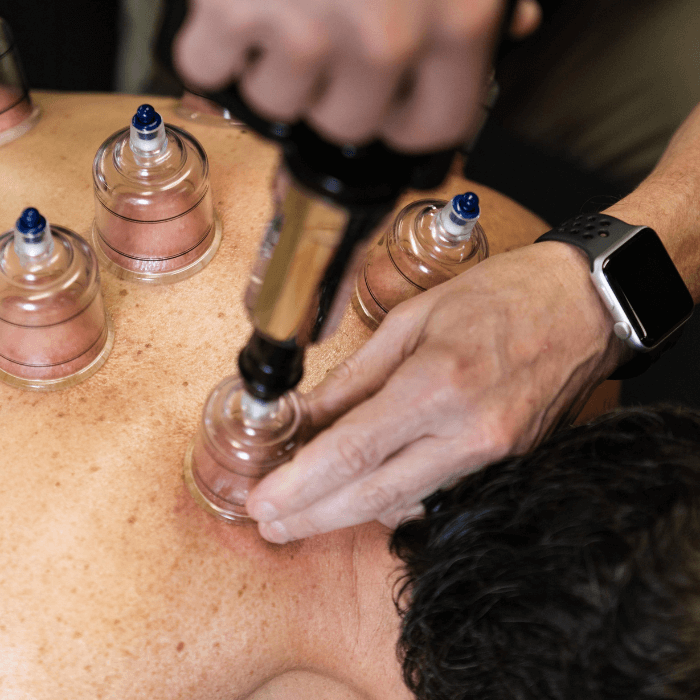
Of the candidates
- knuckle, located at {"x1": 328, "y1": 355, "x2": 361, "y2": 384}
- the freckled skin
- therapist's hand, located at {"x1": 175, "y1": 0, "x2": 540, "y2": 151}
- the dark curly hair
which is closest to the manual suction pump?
the freckled skin

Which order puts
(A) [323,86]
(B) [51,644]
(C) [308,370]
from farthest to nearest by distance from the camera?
1. (C) [308,370]
2. (B) [51,644]
3. (A) [323,86]

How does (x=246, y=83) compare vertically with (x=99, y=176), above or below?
above

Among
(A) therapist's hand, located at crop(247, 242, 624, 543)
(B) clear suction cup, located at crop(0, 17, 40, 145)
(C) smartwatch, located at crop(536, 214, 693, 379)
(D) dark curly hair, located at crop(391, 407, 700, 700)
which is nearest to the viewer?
(D) dark curly hair, located at crop(391, 407, 700, 700)

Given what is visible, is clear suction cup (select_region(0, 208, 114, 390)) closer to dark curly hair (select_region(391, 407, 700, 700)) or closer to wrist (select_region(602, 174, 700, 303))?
dark curly hair (select_region(391, 407, 700, 700))

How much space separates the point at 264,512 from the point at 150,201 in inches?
19.3

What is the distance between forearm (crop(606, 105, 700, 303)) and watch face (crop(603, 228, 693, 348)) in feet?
0.34

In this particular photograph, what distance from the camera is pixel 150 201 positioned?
3.22 feet

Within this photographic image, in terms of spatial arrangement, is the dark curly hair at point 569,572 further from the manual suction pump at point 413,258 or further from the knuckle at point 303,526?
the manual suction pump at point 413,258

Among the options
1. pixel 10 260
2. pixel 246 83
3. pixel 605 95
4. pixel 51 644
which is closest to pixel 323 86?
pixel 246 83

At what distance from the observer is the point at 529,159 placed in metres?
1.88

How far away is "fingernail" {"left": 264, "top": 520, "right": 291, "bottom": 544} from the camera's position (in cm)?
87

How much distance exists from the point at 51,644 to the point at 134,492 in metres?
0.21

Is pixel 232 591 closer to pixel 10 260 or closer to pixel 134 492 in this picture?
pixel 134 492

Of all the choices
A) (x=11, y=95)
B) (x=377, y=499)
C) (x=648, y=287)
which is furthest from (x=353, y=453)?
Result: (x=11, y=95)
